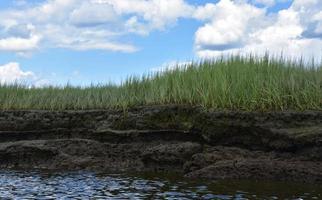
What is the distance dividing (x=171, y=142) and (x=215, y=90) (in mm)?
1891

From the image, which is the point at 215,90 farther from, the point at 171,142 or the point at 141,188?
the point at 141,188

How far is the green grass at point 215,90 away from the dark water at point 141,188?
2.74m

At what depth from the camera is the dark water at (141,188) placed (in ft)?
33.9

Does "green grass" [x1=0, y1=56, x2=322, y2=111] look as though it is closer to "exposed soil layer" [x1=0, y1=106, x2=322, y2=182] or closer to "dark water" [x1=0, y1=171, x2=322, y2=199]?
"exposed soil layer" [x1=0, y1=106, x2=322, y2=182]

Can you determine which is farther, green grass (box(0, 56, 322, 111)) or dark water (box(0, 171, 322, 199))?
green grass (box(0, 56, 322, 111))

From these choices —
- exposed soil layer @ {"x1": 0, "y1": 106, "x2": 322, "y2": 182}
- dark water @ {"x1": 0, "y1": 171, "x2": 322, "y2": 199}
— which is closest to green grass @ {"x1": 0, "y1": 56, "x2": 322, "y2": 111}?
exposed soil layer @ {"x1": 0, "y1": 106, "x2": 322, "y2": 182}

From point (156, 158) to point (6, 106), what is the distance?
6.76m

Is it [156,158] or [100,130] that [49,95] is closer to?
[100,130]

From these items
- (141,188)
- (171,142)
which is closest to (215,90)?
(171,142)

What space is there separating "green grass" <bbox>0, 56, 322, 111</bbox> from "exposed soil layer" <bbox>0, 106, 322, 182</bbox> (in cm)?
46

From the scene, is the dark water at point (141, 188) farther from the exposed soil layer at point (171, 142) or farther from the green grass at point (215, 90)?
the green grass at point (215, 90)

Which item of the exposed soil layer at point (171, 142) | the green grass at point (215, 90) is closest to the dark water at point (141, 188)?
the exposed soil layer at point (171, 142)

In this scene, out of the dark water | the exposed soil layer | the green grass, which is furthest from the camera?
the green grass

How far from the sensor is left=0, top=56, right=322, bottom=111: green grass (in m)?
13.6
